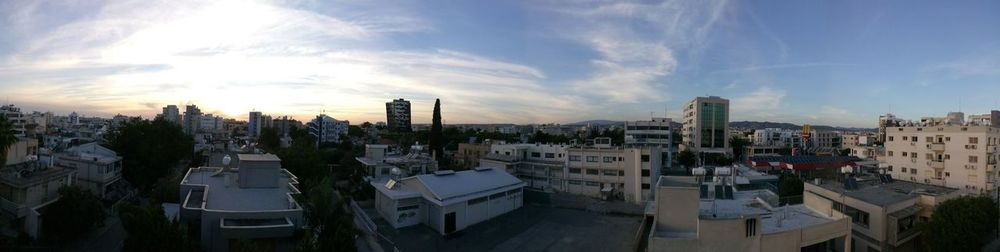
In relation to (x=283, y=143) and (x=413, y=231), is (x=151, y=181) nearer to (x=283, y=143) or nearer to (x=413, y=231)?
(x=413, y=231)

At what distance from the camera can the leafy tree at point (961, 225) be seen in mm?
16078

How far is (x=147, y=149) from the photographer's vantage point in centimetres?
3047

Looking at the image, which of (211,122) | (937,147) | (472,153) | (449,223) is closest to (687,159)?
(937,147)

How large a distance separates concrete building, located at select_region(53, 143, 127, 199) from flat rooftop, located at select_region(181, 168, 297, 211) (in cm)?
840

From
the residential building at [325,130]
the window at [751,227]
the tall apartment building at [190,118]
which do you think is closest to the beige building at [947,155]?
the window at [751,227]

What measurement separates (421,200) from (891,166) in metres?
34.5

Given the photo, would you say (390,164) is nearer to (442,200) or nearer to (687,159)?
(442,200)

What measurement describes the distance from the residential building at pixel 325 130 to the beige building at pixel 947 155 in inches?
2639

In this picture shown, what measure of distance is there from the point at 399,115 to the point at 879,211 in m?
87.4

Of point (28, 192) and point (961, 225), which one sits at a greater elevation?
point (28, 192)

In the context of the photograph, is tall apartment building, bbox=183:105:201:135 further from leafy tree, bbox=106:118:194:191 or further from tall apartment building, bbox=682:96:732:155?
tall apartment building, bbox=682:96:732:155

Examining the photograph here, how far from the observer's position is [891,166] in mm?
35875

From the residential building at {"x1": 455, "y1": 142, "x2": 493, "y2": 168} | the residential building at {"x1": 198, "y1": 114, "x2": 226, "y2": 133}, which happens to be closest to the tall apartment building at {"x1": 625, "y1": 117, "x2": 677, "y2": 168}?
the residential building at {"x1": 455, "y1": 142, "x2": 493, "y2": 168}

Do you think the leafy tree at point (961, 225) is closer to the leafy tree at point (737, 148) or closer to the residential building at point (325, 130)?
the leafy tree at point (737, 148)
